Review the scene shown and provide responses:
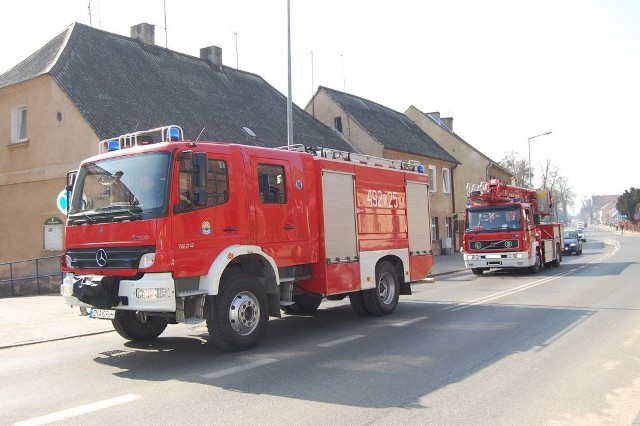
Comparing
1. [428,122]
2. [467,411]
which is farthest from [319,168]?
[428,122]

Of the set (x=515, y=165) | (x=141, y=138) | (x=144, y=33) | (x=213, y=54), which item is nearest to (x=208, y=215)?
(x=141, y=138)

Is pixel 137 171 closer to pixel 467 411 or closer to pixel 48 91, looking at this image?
pixel 467 411

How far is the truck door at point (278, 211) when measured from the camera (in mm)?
8375

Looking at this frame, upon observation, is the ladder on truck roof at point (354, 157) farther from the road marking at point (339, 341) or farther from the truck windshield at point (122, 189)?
the road marking at point (339, 341)

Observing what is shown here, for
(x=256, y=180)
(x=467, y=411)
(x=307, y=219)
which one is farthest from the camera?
(x=307, y=219)

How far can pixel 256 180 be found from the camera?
27.6 feet

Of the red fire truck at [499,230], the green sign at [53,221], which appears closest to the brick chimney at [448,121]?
the red fire truck at [499,230]

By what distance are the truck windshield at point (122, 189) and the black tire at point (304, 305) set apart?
13.4 ft

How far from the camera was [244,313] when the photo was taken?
Result: 7844 millimetres

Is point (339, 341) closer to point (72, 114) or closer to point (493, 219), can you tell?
point (493, 219)

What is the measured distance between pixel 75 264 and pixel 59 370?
1454 millimetres

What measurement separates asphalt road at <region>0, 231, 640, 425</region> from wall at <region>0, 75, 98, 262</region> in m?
10.4

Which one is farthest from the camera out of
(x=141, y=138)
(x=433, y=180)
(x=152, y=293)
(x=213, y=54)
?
(x=433, y=180)

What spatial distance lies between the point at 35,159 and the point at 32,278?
488cm
